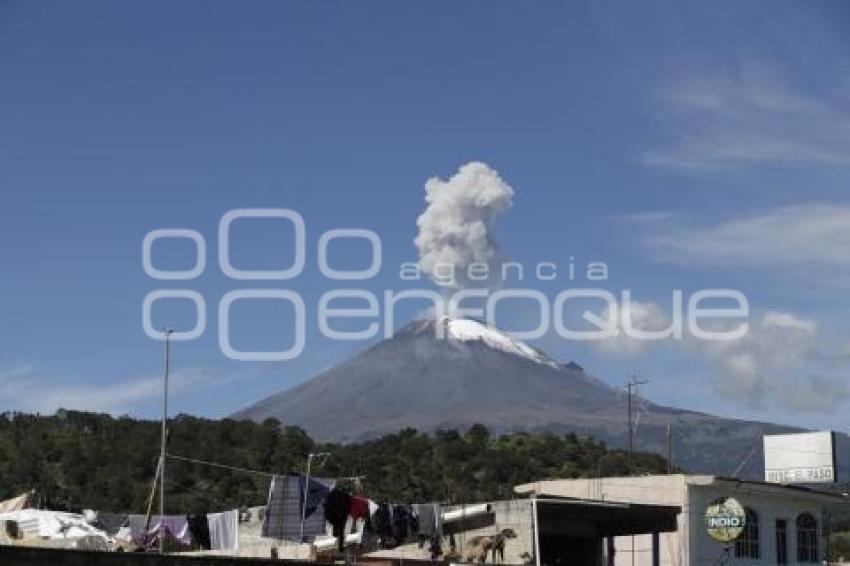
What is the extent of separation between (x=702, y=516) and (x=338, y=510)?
15563mm

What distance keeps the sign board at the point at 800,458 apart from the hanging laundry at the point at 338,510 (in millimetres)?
39390

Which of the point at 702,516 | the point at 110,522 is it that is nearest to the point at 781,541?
the point at 702,516

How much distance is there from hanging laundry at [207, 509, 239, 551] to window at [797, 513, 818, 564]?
82.4 feet

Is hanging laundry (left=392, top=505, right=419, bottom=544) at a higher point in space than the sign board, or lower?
lower

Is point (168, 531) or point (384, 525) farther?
point (168, 531)

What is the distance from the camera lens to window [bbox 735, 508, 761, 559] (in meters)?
53.9

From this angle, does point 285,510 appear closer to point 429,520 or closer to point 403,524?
point 403,524

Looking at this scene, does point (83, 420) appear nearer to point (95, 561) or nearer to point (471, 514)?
point (471, 514)

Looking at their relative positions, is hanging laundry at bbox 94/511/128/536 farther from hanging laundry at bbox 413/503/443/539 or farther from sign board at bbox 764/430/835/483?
sign board at bbox 764/430/835/483

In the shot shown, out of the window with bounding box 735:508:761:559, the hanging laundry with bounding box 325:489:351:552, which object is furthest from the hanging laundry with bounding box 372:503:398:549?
the window with bounding box 735:508:761:559

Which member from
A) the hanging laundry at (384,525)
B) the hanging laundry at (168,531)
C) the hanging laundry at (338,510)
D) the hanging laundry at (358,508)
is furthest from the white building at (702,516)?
the hanging laundry at (168,531)

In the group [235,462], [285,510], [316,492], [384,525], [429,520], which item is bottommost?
[384,525]

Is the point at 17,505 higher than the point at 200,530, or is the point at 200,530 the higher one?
the point at 17,505

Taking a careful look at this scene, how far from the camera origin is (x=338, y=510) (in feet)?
151
